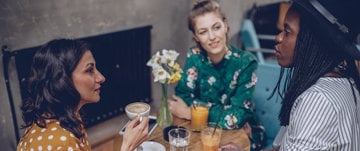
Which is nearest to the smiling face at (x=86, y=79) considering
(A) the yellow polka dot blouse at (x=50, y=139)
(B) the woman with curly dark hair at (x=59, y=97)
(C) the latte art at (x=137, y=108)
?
(B) the woman with curly dark hair at (x=59, y=97)

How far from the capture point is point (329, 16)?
1.27 m

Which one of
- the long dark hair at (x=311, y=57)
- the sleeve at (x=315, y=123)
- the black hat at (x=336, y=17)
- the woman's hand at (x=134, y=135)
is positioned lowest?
the woman's hand at (x=134, y=135)

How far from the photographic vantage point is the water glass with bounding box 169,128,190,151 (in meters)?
1.90

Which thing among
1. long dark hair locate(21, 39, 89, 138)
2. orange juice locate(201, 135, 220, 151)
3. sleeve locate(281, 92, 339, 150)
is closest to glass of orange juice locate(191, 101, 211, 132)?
orange juice locate(201, 135, 220, 151)

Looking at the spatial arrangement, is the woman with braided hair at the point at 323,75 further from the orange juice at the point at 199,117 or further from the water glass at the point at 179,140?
the orange juice at the point at 199,117

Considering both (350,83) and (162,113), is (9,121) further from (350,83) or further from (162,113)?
(350,83)

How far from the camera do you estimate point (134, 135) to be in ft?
5.49

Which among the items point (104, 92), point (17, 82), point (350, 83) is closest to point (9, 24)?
point (17, 82)

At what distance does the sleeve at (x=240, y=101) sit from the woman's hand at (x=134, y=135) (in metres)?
0.63

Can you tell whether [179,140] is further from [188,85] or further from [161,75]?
[188,85]

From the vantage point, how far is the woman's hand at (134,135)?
5.43 feet

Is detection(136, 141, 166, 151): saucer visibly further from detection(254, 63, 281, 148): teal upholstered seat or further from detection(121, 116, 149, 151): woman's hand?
detection(254, 63, 281, 148): teal upholstered seat

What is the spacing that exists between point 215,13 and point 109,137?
159 centimetres

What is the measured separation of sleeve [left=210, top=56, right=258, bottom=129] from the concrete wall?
116cm
